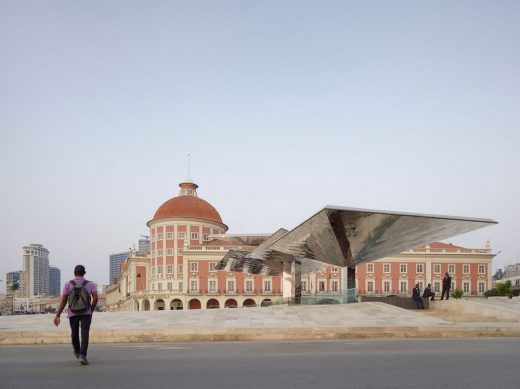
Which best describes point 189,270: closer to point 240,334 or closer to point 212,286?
point 212,286

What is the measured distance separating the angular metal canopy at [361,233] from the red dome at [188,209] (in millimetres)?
68149

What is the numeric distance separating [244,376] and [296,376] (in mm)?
688

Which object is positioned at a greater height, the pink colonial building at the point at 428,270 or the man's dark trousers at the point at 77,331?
the man's dark trousers at the point at 77,331

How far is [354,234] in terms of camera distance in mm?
25281

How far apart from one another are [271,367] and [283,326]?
25.9 feet

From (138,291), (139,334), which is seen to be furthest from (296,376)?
(138,291)

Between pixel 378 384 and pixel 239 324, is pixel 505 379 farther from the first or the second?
pixel 239 324

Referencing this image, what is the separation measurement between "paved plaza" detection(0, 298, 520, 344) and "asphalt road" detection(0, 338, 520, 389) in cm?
229

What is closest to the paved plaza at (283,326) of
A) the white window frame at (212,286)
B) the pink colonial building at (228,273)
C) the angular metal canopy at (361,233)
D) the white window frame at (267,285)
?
the angular metal canopy at (361,233)

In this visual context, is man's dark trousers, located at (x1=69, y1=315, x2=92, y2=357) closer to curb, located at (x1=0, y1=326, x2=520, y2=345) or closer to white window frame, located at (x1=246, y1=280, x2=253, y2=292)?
curb, located at (x1=0, y1=326, x2=520, y2=345)

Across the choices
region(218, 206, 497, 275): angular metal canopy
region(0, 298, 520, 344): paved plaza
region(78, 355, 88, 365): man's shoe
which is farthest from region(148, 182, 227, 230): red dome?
region(78, 355, 88, 365): man's shoe

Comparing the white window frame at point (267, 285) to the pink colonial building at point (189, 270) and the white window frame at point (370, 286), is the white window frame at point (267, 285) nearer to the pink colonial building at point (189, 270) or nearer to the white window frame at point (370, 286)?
the pink colonial building at point (189, 270)

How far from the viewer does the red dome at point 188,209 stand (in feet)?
329

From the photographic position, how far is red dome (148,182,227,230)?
100250 millimetres
